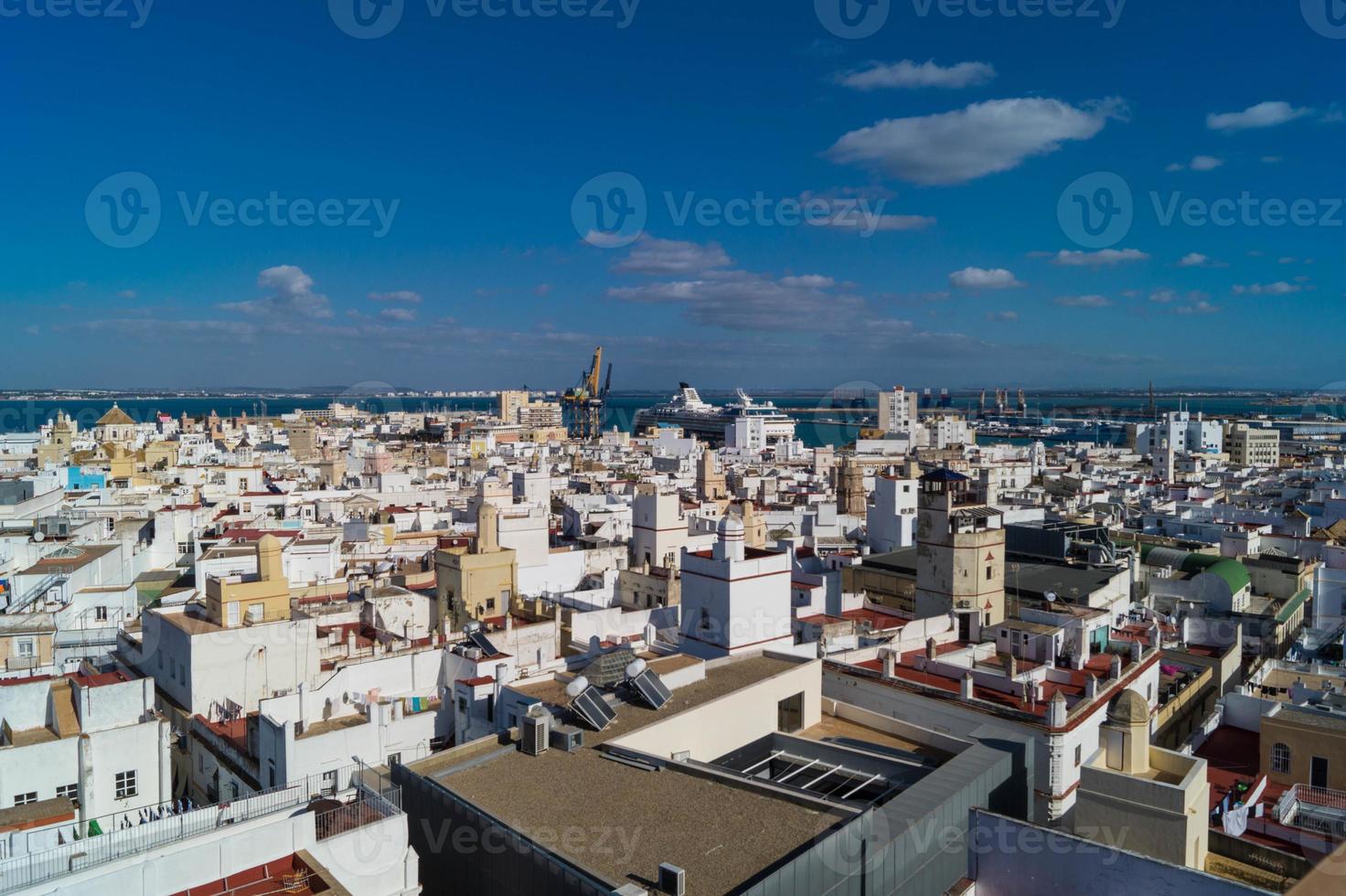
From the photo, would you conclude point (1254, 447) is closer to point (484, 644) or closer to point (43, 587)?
point (484, 644)

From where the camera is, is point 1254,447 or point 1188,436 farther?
point 1188,436

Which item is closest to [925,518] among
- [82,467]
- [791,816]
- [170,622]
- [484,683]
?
[484,683]

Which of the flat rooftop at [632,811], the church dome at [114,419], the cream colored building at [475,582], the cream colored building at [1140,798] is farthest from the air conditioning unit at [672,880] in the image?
the church dome at [114,419]

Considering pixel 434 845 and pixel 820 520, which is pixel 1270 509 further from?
pixel 434 845

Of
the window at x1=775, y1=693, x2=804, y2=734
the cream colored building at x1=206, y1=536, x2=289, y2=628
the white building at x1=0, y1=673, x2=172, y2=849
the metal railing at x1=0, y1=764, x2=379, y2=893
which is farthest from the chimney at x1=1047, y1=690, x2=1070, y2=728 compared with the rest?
the cream colored building at x1=206, y1=536, x2=289, y2=628

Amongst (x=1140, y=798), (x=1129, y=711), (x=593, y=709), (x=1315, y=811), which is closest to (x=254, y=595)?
(x=593, y=709)

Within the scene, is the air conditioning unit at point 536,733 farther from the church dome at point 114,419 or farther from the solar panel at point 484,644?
the church dome at point 114,419
